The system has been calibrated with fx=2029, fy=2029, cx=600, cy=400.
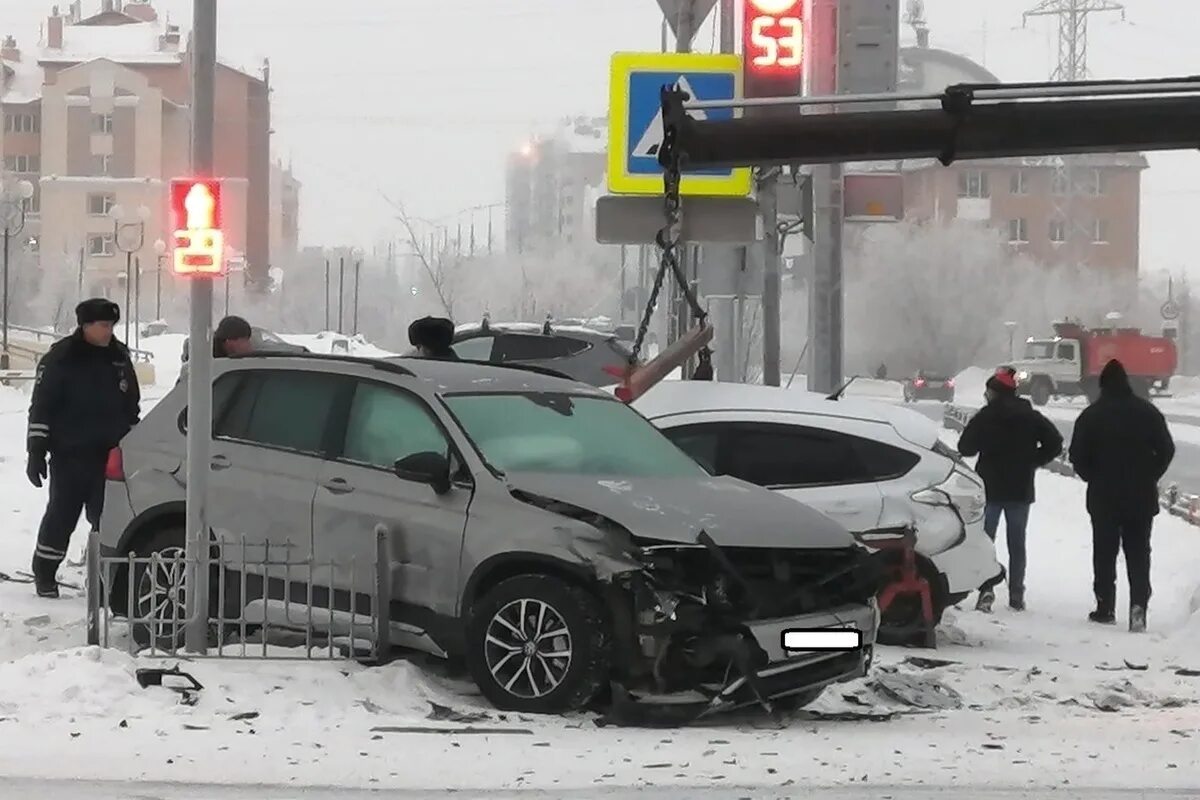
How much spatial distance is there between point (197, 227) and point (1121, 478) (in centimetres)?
717

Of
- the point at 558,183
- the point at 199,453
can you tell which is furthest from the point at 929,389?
the point at 558,183

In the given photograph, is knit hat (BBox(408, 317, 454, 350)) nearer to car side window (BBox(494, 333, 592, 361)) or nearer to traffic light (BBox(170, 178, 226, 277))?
traffic light (BBox(170, 178, 226, 277))

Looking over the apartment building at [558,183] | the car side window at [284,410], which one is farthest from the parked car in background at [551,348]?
the apartment building at [558,183]

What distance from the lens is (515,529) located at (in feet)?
29.4

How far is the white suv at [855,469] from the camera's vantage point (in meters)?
11.9

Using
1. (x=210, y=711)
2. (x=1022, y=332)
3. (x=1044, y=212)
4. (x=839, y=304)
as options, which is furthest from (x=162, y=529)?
(x=1044, y=212)

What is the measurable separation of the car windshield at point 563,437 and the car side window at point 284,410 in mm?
769

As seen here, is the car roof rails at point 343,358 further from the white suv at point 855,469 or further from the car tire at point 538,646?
the white suv at point 855,469

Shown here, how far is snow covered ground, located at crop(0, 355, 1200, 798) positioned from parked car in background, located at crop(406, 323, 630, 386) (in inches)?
525

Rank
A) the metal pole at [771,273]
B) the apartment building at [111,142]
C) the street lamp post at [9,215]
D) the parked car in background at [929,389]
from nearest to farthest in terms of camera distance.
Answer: the metal pole at [771,273], the street lamp post at [9,215], the parked car in background at [929,389], the apartment building at [111,142]

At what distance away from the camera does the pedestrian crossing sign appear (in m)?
14.9

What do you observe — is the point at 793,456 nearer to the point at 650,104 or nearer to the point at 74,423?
the point at 650,104

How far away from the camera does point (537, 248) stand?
443 feet

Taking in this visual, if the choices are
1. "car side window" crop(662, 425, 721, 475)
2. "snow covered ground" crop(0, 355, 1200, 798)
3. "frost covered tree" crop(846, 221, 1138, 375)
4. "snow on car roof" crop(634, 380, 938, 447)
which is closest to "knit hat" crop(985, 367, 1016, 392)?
"snow on car roof" crop(634, 380, 938, 447)
